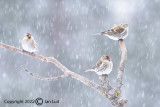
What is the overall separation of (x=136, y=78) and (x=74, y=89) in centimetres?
142

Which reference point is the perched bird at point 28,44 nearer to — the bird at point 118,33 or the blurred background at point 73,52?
the bird at point 118,33

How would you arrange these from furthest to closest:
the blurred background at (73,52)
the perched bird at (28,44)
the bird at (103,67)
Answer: the blurred background at (73,52) < the perched bird at (28,44) < the bird at (103,67)

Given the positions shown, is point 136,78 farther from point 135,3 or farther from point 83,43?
point 135,3

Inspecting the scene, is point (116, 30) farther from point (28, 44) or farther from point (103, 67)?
point (28, 44)

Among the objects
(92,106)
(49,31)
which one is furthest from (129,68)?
(49,31)

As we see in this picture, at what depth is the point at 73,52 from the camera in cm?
621

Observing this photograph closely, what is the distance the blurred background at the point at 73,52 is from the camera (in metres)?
5.96

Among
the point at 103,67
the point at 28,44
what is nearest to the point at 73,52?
the point at 28,44

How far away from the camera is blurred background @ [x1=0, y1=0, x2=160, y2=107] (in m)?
5.96

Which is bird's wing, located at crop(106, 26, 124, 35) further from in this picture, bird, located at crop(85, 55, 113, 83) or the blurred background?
the blurred background

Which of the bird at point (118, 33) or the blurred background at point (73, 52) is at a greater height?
the blurred background at point (73, 52)

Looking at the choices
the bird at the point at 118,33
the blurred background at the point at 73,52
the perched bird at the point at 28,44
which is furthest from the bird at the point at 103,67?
the blurred background at the point at 73,52

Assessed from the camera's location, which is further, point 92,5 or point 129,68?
point 92,5

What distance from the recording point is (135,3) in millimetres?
7758
